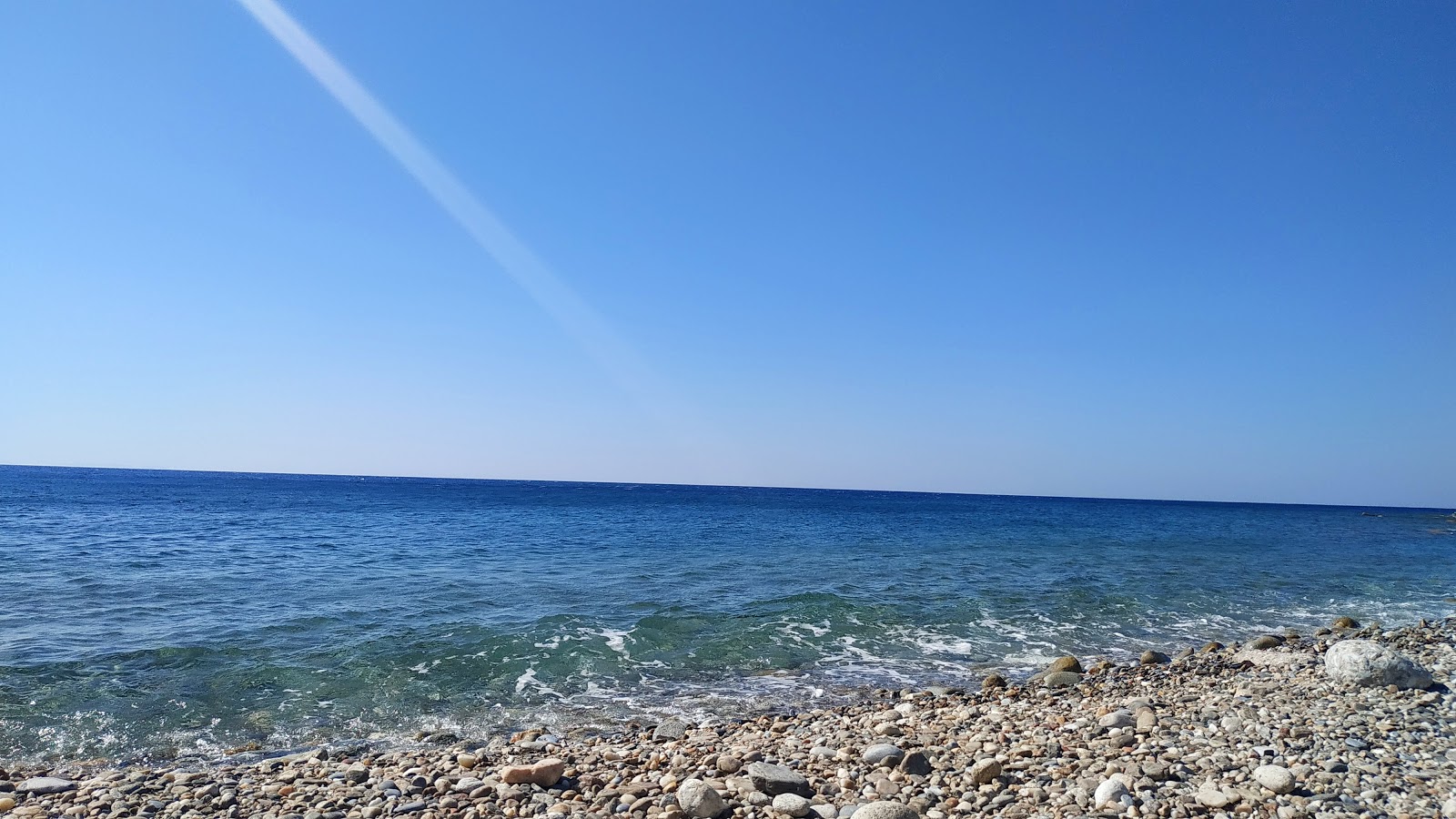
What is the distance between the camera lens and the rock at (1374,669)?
909 centimetres

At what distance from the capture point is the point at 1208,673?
37.1ft

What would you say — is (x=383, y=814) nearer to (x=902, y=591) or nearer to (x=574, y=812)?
(x=574, y=812)

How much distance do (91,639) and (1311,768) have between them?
17323 millimetres

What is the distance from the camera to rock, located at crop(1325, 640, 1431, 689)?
29.8ft

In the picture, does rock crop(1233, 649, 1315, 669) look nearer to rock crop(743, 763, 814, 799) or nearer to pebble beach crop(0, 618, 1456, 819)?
pebble beach crop(0, 618, 1456, 819)

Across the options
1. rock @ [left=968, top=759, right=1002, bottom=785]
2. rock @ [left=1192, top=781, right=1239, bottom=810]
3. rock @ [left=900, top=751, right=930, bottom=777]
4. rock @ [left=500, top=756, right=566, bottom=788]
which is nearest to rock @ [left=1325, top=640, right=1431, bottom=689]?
rock @ [left=1192, top=781, right=1239, bottom=810]

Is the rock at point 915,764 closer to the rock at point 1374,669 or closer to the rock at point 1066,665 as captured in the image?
the rock at point 1066,665

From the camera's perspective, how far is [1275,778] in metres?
5.86

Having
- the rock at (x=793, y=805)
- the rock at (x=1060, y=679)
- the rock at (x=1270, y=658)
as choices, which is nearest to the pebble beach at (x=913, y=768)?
the rock at (x=793, y=805)

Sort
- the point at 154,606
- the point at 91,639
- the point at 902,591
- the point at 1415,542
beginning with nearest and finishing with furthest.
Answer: the point at 91,639, the point at 154,606, the point at 902,591, the point at 1415,542

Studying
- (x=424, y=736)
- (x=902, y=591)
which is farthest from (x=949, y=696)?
(x=902, y=591)

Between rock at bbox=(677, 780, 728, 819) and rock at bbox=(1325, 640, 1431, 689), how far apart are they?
8.76m

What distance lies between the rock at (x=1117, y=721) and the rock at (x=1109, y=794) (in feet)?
7.54

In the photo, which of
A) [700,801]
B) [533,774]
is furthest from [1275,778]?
[533,774]
